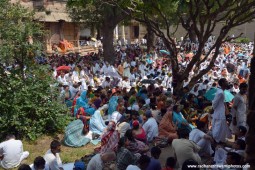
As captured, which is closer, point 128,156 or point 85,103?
point 128,156

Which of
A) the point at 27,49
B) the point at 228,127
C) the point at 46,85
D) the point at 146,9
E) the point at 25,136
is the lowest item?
the point at 25,136

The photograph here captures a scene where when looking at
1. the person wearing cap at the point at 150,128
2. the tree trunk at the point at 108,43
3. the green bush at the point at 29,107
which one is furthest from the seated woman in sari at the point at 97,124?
the tree trunk at the point at 108,43

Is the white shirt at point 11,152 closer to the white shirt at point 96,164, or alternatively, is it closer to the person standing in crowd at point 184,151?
the white shirt at point 96,164

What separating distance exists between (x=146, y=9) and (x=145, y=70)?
6878mm

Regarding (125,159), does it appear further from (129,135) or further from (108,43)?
(108,43)

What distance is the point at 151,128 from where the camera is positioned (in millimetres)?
7348

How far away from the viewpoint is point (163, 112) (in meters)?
8.01

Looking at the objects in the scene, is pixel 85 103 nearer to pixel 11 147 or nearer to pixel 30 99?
pixel 30 99

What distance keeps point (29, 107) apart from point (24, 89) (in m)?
0.42

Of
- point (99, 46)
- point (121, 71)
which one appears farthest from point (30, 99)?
point (99, 46)

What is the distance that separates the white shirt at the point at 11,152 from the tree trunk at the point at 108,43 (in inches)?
535

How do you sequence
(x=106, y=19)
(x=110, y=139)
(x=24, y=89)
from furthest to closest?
(x=106, y=19)
(x=24, y=89)
(x=110, y=139)

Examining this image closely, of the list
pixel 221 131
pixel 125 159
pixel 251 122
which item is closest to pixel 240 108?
pixel 221 131

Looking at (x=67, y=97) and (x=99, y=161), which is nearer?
(x=99, y=161)
